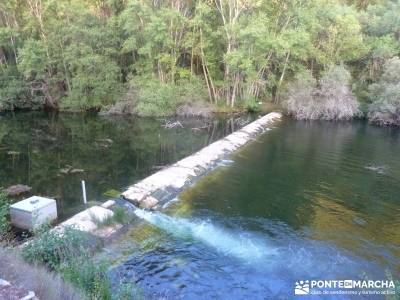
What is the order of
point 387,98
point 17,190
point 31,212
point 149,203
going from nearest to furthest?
point 31,212 → point 149,203 → point 17,190 → point 387,98

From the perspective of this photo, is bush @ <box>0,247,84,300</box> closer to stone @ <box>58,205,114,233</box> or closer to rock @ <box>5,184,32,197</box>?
stone @ <box>58,205,114,233</box>

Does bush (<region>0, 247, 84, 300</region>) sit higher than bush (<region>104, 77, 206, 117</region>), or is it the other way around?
bush (<region>104, 77, 206, 117</region>)

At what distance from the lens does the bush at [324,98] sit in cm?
3111

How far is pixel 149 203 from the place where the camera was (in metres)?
14.6

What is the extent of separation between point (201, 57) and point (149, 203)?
2208 cm

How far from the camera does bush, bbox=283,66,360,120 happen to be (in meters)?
31.1

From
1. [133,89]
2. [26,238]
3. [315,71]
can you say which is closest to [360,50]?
[315,71]

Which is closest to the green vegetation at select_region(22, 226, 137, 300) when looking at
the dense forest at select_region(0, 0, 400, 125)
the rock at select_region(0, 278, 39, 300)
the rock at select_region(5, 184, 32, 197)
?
the rock at select_region(0, 278, 39, 300)

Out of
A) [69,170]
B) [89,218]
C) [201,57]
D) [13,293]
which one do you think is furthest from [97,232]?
[201,57]

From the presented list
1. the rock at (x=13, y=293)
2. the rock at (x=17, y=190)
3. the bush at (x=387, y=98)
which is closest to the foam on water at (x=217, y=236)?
the rock at (x=17, y=190)

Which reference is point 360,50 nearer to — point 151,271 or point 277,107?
point 277,107

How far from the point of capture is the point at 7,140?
81.4ft

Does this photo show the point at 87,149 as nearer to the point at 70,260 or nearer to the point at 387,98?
the point at 70,260

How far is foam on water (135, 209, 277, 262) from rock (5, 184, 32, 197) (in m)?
5.55
